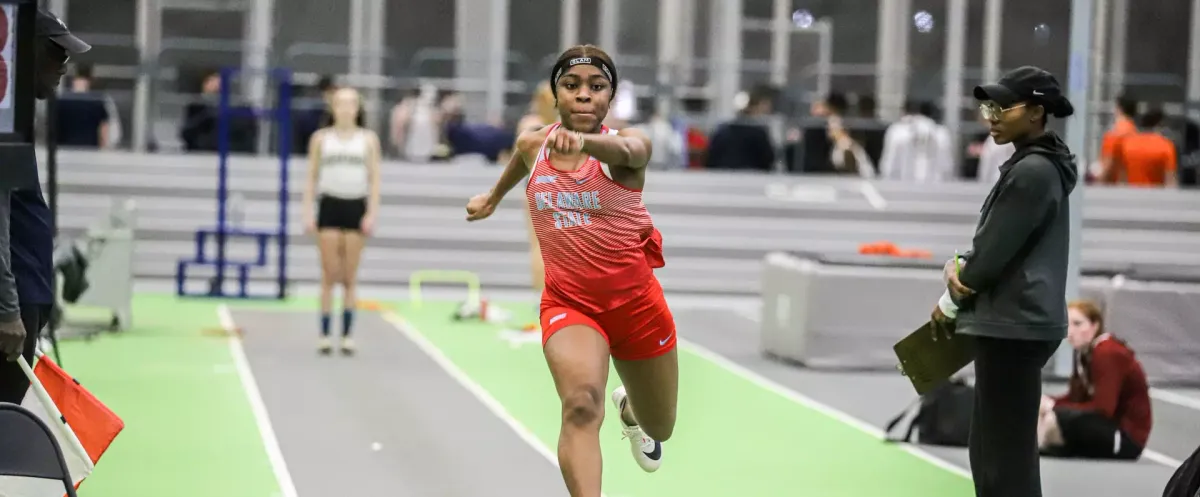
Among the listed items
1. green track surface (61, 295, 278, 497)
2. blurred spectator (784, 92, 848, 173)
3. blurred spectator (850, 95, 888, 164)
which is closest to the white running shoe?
green track surface (61, 295, 278, 497)

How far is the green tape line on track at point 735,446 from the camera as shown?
8.02m

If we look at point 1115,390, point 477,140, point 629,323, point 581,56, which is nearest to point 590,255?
point 629,323

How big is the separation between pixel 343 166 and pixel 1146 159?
15185 millimetres

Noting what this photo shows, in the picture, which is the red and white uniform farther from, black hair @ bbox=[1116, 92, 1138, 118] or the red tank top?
black hair @ bbox=[1116, 92, 1138, 118]

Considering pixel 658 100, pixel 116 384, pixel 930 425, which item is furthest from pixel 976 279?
pixel 658 100

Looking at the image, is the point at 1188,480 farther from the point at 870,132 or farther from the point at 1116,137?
the point at 870,132

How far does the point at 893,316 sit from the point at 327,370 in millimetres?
4151

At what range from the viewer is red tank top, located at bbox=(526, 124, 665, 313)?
589cm

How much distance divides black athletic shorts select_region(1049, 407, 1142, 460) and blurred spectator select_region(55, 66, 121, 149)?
16.8 m

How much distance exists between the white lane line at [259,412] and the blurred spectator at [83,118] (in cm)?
830

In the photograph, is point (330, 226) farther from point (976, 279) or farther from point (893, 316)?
point (976, 279)

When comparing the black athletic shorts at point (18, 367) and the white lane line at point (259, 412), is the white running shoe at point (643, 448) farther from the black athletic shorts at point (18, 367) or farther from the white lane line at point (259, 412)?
the black athletic shorts at point (18, 367)

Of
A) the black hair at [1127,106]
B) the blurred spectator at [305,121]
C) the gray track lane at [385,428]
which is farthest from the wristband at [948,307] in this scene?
the blurred spectator at [305,121]

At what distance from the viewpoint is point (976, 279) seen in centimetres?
582
